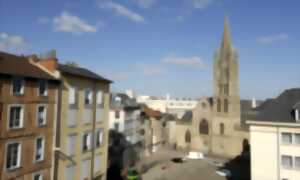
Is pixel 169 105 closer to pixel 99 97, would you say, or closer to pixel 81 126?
pixel 99 97

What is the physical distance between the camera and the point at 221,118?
55.2 meters

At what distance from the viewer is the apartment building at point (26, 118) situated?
16.6 metres

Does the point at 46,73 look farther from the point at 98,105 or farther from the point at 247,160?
the point at 247,160

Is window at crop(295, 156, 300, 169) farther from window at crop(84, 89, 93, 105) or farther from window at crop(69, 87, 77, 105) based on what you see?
window at crop(69, 87, 77, 105)

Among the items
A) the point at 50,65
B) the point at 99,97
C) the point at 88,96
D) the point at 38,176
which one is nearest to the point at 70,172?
the point at 38,176

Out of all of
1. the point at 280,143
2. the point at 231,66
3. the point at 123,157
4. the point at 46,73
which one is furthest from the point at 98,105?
the point at 231,66

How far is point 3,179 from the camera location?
16281 millimetres

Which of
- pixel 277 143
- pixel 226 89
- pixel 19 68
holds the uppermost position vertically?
pixel 226 89

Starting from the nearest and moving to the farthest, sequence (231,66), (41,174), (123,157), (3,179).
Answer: (3,179) < (41,174) < (123,157) < (231,66)

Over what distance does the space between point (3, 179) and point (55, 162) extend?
15.4 feet

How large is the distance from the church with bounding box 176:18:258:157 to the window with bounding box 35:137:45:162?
42.7 m

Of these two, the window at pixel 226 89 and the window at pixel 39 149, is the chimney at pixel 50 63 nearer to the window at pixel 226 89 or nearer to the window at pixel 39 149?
the window at pixel 39 149

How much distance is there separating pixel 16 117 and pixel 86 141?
8112mm

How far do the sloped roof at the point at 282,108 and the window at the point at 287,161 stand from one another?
376 cm
